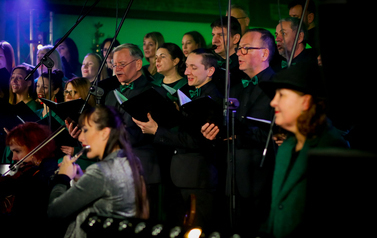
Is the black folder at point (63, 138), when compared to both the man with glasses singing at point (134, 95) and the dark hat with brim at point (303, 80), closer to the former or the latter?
the man with glasses singing at point (134, 95)

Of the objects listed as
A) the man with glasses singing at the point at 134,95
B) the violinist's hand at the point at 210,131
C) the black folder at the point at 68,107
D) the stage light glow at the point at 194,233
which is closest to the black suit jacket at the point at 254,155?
the violinist's hand at the point at 210,131

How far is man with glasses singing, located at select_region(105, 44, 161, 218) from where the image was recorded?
378cm

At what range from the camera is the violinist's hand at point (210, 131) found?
319 cm

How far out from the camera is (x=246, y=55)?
3.59 m

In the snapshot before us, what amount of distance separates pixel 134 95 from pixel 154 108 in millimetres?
764

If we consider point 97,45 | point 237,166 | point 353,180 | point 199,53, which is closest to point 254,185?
point 237,166

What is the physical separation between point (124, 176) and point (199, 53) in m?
1.94

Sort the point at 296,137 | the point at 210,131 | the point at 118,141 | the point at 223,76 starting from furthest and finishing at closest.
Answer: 1. the point at 223,76
2. the point at 210,131
3. the point at 118,141
4. the point at 296,137

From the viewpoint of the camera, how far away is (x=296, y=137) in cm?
216

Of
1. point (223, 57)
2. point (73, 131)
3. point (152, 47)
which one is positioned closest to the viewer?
point (73, 131)

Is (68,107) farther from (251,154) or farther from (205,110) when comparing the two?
(251,154)

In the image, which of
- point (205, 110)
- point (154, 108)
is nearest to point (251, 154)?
point (205, 110)

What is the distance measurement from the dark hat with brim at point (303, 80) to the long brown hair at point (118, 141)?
36.5 inches

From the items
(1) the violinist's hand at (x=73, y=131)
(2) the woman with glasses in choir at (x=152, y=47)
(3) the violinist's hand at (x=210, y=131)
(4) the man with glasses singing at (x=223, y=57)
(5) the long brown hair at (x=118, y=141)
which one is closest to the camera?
(5) the long brown hair at (x=118, y=141)
